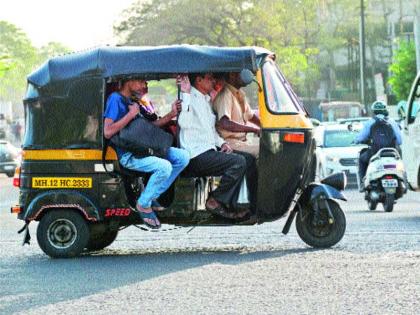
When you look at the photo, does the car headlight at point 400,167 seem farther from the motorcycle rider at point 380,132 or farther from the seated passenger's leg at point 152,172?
the seated passenger's leg at point 152,172

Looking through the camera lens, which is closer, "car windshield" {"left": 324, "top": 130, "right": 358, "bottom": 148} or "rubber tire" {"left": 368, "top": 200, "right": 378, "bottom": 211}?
"rubber tire" {"left": 368, "top": 200, "right": 378, "bottom": 211}

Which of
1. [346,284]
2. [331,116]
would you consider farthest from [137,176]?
Result: [331,116]

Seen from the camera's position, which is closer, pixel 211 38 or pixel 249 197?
pixel 249 197

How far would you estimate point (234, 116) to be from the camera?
14.8 m

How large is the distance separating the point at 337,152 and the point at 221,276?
23161mm

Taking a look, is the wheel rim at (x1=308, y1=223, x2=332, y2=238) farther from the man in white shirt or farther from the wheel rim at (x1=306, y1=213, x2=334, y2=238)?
the man in white shirt

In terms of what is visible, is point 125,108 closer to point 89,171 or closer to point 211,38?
point 89,171

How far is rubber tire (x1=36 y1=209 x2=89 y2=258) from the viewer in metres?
14.5

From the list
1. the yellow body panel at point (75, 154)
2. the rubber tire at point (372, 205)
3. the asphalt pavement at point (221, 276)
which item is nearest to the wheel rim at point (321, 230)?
the asphalt pavement at point (221, 276)

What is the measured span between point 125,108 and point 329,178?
6.95 ft

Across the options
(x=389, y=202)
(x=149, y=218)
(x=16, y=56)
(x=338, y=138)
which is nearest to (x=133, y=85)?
(x=149, y=218)

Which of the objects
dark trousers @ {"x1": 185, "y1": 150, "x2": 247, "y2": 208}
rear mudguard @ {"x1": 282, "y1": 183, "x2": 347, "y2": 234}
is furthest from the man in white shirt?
rear mudguard @ {"x1": 282, "y1": 183, "x2": 347, "y2": 234}

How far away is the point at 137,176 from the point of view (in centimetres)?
1460

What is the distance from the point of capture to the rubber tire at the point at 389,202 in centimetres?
2308
